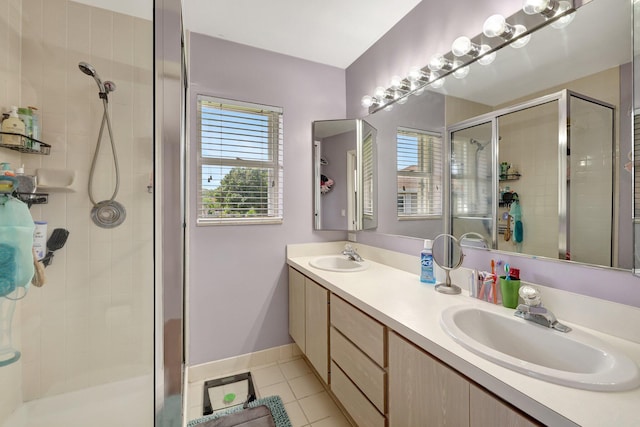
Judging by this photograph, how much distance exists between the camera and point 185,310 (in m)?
1.85

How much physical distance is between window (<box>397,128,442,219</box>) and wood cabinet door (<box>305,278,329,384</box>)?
0.77 m

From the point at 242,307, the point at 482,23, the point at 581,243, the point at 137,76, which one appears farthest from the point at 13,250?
the point at 482,23

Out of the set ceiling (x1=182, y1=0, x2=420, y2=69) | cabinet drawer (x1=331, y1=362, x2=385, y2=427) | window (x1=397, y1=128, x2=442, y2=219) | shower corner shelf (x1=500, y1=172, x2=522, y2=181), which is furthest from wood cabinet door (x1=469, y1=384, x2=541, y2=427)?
ceiling (x1=182, y1=0, x2=420, y2=69)

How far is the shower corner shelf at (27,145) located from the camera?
778mm

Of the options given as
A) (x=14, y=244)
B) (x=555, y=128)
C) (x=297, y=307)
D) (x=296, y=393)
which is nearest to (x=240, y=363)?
(x=296, y=393)

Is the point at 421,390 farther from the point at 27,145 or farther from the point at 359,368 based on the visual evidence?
the point at 27,145

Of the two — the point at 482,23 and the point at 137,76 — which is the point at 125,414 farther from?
the point at 482,23

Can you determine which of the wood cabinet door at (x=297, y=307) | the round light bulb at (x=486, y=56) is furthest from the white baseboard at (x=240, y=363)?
the round light bulb at (x=486, y=56)

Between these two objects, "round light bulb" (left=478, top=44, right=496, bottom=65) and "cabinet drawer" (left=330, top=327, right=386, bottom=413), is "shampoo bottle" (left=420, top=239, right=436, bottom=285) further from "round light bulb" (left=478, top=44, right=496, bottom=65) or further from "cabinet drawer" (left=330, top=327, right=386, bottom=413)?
"round light bulb" (left=478, top=44, right=496, bottom=65)

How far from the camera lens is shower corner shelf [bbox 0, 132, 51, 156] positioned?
778 millimetres

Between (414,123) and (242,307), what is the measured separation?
1.81 meters

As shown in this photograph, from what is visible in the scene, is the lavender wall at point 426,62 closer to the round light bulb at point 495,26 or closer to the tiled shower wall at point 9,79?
the round light bulb at point 495,26

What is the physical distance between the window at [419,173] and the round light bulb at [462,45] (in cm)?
41

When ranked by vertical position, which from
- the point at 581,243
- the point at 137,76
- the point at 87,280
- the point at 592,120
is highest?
the point at 137,76
